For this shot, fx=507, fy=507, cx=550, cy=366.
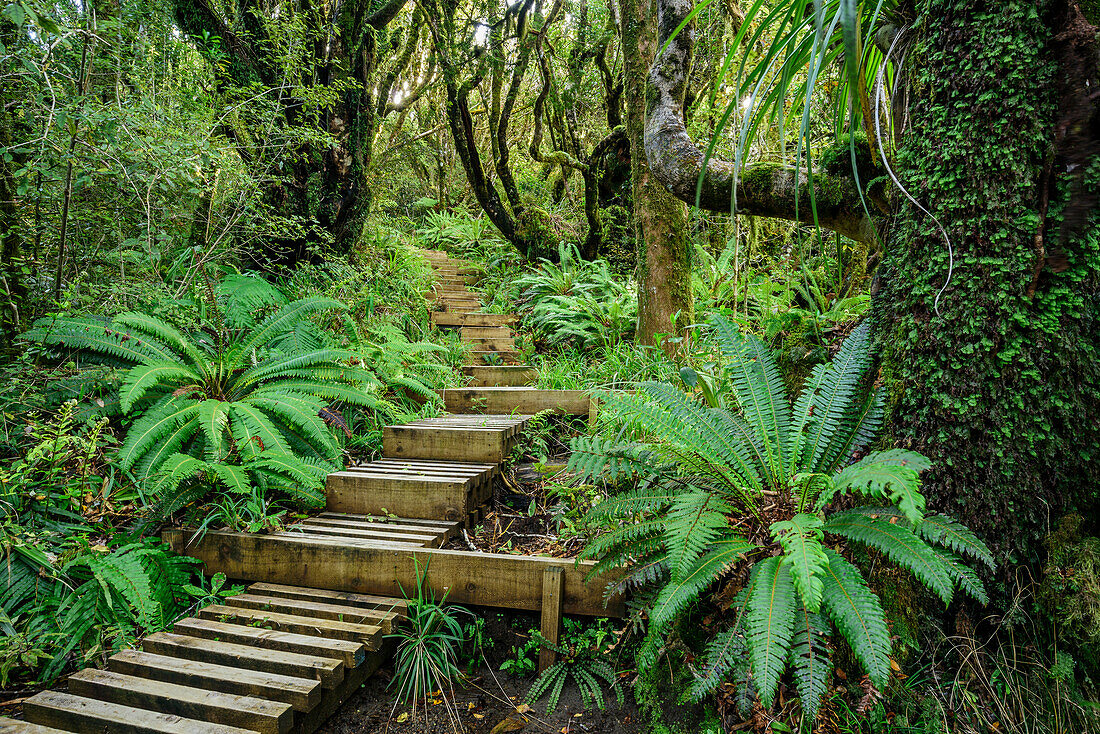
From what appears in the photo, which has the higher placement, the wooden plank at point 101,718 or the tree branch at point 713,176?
the tree branch at point 713,176

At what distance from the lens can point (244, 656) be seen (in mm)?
1872

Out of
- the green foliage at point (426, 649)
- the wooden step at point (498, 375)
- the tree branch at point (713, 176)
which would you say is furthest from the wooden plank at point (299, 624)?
the wooden step at point (498, 375)

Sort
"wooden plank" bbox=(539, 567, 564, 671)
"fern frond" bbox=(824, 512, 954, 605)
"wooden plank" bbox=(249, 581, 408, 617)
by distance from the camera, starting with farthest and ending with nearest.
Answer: "wooden plank" bbox=(249, 581, 408, 617)
"wooden plank" bbox=(539, 567, 564, 671)
"fern frond" bbox=(824, 512, 954, 605)

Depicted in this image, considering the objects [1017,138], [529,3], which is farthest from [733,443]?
[529,3]

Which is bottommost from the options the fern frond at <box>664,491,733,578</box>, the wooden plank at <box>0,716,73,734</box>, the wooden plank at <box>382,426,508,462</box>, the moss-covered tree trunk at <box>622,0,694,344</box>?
the wooden plank at <box>0,716,73,734</box>

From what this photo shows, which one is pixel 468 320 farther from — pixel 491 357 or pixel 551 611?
pixel 551 611

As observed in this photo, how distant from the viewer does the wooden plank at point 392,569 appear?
206cm

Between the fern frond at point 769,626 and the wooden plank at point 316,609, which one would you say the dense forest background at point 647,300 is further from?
the wooden plank at point 316,609

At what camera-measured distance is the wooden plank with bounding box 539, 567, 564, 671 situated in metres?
2.01

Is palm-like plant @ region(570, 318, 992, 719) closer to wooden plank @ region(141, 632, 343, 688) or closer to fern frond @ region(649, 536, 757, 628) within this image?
fern frond @ region(649, 536, 757, 628)

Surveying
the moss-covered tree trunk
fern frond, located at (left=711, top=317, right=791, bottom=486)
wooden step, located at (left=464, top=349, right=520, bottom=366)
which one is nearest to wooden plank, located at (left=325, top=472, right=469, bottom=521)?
fern frond, located at (left=711, top=317, right=791, bottom=486)

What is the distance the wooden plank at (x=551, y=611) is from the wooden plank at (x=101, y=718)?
1038 millimetres

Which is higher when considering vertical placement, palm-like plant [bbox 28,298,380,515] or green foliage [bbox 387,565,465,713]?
palm-like plant [bbox 28,298,380,515]

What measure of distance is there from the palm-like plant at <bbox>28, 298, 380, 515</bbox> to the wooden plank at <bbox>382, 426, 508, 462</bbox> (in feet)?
1.24
